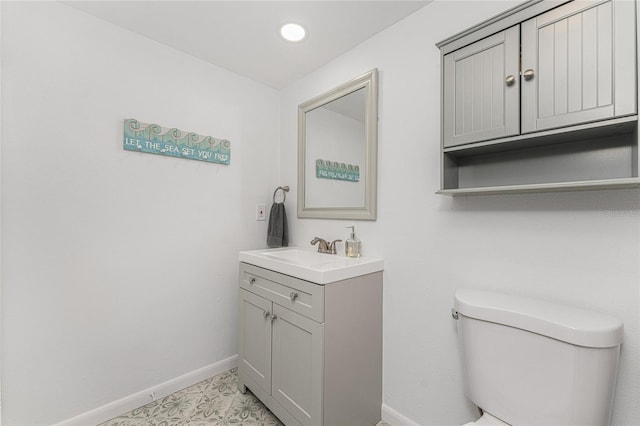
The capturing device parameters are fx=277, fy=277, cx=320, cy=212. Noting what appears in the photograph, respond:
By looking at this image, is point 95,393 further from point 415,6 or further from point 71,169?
point 415,6

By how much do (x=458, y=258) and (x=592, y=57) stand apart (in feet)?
2.74

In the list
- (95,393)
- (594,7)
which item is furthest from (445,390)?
(95,393)

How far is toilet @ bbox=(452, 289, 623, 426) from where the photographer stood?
0.82 m

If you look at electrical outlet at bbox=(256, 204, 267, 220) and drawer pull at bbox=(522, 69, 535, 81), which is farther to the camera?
electrical outlet at bbox=(256, 204, 267, 220)

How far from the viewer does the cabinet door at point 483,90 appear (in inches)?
39.3

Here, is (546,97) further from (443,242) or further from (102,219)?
(102,219)

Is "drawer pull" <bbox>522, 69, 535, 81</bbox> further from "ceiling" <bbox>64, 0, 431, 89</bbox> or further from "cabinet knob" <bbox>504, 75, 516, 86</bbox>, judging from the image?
"ceiling" <bbox>64, 0, 431, 89</bbox>

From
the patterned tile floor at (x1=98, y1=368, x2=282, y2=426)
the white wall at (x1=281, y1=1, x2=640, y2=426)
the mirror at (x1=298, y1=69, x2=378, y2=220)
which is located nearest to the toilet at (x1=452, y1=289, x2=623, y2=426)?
the white wall at (x1=281, y1=1, x2=640, y2=426)

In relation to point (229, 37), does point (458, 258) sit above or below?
below

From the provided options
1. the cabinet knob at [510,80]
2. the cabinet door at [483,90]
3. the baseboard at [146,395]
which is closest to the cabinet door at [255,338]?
the baseboard at [146,395]

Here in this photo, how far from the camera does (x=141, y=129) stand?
5.40ft

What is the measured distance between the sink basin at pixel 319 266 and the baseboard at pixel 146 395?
0.85 meters

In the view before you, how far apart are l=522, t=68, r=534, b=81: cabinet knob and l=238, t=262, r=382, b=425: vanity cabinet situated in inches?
41.6

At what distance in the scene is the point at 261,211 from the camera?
224 cm
